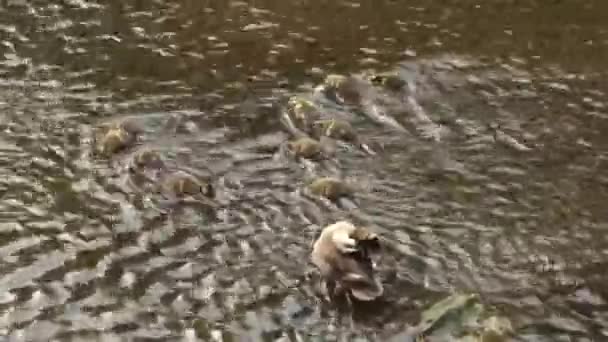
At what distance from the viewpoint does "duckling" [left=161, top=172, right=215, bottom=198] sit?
902cm

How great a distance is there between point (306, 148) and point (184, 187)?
147 centimetres

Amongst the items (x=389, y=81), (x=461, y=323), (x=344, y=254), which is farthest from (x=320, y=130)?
(x=461, y=323)

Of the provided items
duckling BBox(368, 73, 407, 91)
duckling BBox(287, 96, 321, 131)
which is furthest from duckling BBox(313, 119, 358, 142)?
duckling BBox(368, 73, 407, 91)

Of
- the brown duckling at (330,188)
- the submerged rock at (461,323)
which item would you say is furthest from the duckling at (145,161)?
the submerged rock at (461,323)

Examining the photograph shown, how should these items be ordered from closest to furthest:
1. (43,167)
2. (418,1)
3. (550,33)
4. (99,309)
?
(99,309)
(43,167)
(550,33)
(418,1)

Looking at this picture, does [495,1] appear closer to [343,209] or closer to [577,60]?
[577,60]

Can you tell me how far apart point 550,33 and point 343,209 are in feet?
18.0

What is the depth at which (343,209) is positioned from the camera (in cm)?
895

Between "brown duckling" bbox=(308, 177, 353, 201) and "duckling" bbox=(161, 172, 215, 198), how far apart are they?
103 centimetres

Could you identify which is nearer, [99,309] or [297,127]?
[99,309]

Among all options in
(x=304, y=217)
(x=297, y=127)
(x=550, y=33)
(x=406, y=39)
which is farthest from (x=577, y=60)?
(x=304, y=217)

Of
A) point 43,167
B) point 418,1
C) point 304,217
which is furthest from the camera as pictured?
point 418,1

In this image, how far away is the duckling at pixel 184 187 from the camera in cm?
902

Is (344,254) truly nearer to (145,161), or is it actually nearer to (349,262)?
(349,262)
